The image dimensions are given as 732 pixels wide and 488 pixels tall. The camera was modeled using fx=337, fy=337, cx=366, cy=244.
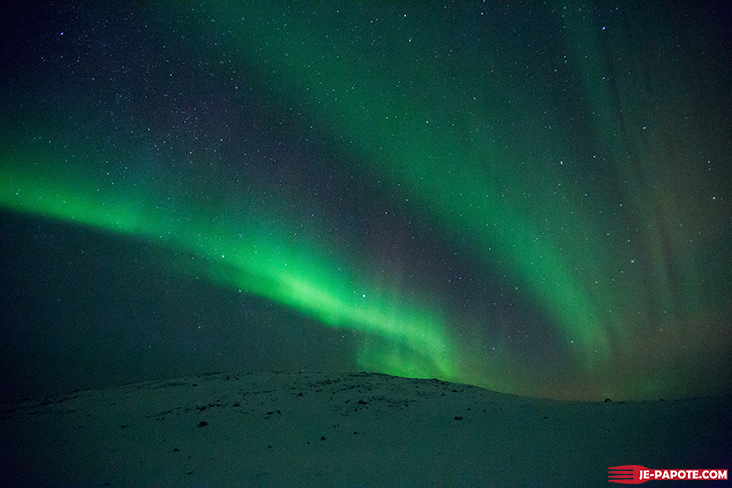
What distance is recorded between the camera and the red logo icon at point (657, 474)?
4324 millimetres

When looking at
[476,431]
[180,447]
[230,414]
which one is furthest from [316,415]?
[476,431]

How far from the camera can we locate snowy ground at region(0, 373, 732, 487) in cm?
500

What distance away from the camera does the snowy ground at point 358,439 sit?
500 cm

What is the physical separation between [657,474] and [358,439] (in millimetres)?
4733

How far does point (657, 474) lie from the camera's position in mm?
4461

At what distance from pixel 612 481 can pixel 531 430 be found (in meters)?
2.23

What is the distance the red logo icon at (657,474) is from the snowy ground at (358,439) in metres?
0.13

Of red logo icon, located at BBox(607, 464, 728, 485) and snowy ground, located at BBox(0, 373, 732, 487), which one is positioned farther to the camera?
snowy ground, located at BBox(0, 373, 732, 487)

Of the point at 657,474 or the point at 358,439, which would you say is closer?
the point at 657,474

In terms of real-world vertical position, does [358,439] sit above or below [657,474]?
below

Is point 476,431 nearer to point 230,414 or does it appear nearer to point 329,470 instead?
point 329,470

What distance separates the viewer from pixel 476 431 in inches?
265

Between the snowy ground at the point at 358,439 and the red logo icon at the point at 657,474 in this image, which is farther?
the snowy ground at the point at 358,439

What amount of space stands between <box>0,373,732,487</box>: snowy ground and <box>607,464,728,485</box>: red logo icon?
0.43ft
